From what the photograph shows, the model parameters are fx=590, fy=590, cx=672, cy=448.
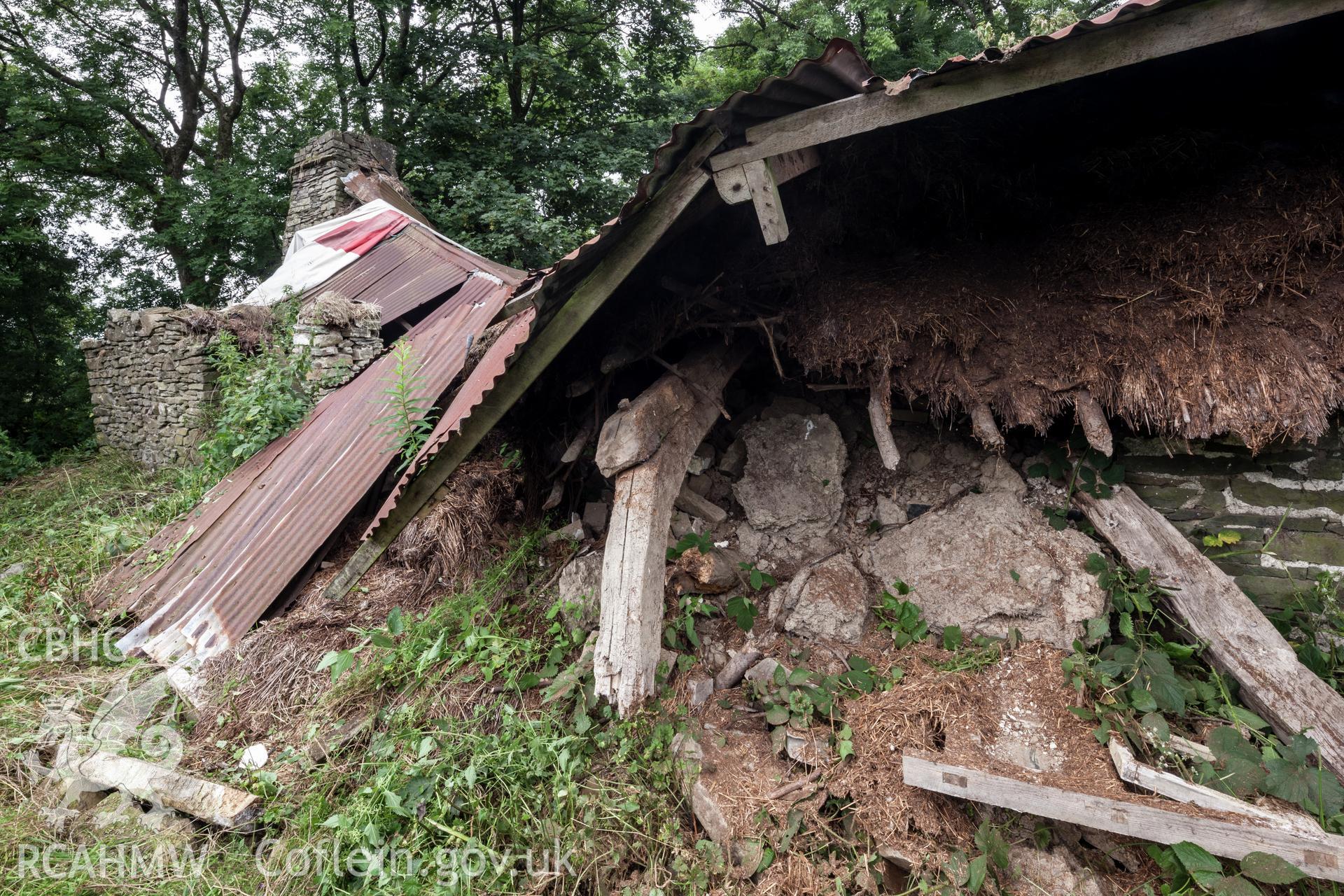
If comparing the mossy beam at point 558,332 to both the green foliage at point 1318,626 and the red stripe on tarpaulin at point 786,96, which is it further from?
the green foliage at point 1318,626

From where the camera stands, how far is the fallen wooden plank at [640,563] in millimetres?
2549

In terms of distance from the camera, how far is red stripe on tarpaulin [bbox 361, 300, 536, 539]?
2.92 m

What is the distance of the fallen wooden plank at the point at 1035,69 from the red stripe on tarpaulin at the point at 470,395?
4.33 ft

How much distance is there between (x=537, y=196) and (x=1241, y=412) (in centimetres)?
1204

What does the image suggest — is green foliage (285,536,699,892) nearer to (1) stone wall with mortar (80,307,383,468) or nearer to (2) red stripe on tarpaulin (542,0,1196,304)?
(2) red stripe on tarpaulin (542,0,1196,304)

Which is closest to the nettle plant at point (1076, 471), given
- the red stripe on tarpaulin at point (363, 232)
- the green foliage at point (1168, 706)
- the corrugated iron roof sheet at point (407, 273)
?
the green foliage at point (1168, 706)

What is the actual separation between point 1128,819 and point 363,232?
34.0 feet

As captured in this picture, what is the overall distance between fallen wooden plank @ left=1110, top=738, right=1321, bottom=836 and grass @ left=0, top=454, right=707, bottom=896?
1.59 meters

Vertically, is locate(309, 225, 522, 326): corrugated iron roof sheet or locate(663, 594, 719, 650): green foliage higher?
locate(309, 225, 522, 326): corrugated iron roof sheet

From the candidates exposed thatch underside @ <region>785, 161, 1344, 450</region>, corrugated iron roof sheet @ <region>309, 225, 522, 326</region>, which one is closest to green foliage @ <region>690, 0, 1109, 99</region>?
corrugated iron roof sheet @ <region>309, 225, 522, 326</region>

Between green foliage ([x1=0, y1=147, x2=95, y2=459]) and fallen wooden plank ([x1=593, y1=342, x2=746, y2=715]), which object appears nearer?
fallen wooden plank ([x1=593, y1=342, x2=746, y2=715])

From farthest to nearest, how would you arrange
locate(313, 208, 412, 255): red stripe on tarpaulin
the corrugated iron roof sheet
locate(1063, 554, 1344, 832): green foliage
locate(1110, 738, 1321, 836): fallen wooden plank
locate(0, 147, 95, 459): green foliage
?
locate(0, 147, 95, 459): green foliage
locate(313, 208, 412, 255): red stripe on tarpaulin
the corrugated iron roof sheet
locate(1063, 554, 1344, 832): green foliage
locate(1110, 738, 1321, 836): fallen wooden plank

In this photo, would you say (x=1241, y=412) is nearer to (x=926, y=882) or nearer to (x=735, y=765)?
(x=926, y=882)

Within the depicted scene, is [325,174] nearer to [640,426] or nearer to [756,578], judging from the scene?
[640,426]
